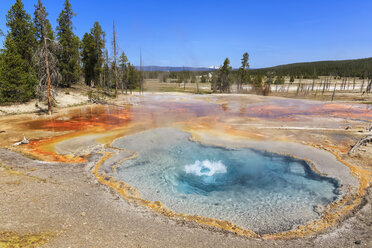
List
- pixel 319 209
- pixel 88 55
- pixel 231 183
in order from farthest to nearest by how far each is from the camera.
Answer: pixel 88 55, pixel 231 183, pixel 319 209

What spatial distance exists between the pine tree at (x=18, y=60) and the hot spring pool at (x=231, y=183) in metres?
17.4

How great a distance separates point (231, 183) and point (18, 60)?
25219mm

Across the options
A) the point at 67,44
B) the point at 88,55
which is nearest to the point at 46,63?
the point at 67,44

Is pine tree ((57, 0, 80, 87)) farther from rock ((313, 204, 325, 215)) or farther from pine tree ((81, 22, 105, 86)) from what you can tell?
rock ((313, 204, 325, 215))

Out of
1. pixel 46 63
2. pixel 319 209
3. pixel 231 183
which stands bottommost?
pixel 231 183

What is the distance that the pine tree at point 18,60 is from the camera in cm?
2177

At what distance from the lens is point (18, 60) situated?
22172 mm

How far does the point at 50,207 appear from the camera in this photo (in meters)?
6.38

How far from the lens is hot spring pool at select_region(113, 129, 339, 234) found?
7109 millimetres

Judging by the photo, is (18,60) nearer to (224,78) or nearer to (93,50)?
(93,50)

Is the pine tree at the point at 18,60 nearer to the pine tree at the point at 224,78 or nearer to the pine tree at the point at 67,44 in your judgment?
the pine tree at the point at 67,44

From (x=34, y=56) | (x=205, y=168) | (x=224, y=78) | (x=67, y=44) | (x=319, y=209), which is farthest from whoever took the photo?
(x=224, y=78)

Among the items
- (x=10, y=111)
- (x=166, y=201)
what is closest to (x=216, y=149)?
(x=166, y=201)

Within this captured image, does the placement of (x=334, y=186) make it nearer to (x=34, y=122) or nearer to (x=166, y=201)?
(x=166, y=201)
